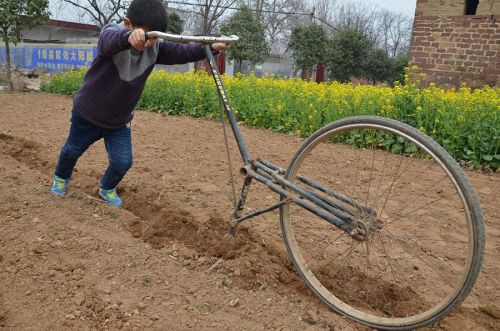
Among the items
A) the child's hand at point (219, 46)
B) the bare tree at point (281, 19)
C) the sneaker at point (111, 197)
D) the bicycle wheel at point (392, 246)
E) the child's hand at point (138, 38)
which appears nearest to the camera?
the bicycle wheel at point (392, 246)

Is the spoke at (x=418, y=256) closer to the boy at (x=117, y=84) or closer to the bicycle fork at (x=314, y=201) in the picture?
the bicycle fork at (x=314, y=201)

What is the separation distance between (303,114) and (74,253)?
183 inches

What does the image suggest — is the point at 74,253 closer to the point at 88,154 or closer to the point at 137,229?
the point at 137,229

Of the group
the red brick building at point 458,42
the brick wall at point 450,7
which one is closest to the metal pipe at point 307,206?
the red brick building at point 458,42

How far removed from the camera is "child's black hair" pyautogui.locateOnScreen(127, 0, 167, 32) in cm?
276

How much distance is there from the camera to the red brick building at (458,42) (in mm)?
9516

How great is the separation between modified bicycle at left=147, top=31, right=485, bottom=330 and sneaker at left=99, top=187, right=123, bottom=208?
3.95ft

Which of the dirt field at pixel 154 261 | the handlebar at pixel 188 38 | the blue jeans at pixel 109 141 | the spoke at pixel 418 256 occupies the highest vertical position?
the handlebar at pixel 188 38

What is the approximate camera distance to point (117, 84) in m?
2.98

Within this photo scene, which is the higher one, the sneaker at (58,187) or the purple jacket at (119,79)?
the purple jacket at (119,79)

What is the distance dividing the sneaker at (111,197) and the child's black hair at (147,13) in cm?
131

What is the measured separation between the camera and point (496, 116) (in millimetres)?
5441

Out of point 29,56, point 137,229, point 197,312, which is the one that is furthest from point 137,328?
point 29,56

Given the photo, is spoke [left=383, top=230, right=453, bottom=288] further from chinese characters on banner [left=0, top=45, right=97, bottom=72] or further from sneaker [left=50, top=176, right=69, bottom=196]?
chinese characters on banner [left=0, top=45, right=97, bottom=72]
